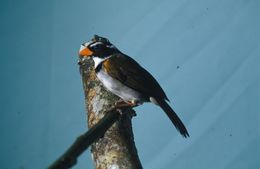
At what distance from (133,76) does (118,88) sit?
20 cm

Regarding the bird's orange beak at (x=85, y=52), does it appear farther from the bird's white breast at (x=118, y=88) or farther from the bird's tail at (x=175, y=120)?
the bird's tail at (x=175, y=120)

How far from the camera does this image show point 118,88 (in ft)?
7.27

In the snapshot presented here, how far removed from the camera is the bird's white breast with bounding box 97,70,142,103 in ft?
6.93

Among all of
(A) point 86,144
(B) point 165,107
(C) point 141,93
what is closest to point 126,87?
(C) point 141,93

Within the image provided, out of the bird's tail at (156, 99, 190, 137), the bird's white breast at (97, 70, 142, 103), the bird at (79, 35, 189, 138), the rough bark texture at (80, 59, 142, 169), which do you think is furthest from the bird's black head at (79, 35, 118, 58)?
the bird's tail at (156, 99, 190, 137)

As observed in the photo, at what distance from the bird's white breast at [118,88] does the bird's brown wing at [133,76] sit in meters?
0.04

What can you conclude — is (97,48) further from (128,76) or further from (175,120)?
(175,120)

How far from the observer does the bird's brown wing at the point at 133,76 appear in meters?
2.36

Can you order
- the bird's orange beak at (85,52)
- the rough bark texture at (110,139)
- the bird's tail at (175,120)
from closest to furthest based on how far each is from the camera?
the rough bark texture at (110,139)
the bird's tail at (175,120)
the bird's orange beak at (85,52)

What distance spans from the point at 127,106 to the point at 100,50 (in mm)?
597

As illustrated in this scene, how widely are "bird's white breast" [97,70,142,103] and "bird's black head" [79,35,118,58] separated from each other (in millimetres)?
178

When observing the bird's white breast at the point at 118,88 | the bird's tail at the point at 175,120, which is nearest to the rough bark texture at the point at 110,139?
the bird's white breast at the point at 118,88

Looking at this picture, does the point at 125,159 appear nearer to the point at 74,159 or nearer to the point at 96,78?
the point at 74,159

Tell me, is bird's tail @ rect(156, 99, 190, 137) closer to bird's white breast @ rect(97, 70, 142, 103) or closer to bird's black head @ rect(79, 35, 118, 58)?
bird's white breast @ rect(97, 70, 142, 103)
